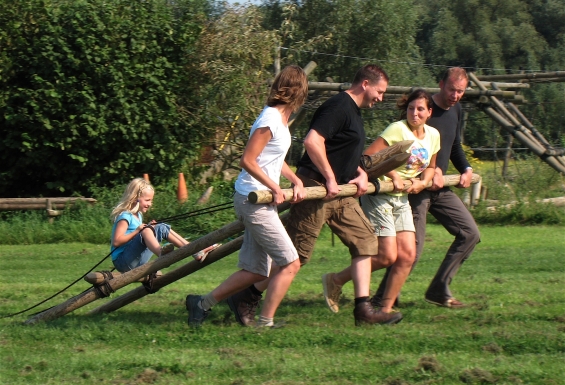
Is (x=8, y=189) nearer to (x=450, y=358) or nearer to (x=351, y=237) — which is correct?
(x=351, y=237)

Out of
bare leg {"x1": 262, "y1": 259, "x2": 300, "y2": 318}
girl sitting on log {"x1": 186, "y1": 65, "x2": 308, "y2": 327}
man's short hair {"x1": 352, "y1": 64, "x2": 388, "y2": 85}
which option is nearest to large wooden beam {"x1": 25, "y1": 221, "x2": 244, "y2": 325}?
girl sitting on log {"x1": 186, "y1": 65, "x2": 308, "y2": 327}

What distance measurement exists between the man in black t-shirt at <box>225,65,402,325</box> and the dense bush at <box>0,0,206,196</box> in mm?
9724

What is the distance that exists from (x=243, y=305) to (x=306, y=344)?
2.98 ft

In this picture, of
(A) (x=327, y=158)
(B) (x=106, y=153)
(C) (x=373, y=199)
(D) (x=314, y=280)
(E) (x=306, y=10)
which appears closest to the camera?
(A) (x=327, y=158)

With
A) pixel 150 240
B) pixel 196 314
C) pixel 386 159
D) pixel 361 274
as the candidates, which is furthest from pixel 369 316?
pixel 150 240

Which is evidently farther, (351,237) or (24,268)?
(24,268)

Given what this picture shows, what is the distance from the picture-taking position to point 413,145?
7383 mm

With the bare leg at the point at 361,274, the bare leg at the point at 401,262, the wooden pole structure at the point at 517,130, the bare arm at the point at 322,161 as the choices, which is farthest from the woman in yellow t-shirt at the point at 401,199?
the wooden pole structure at the point at 517,130

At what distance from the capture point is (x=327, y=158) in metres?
6.79

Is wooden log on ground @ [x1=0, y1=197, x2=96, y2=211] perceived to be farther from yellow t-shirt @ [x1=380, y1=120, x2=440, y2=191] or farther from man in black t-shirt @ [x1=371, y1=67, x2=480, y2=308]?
yellow t-shirt @ [x1=380, y1=120, x2=440, y2=191]

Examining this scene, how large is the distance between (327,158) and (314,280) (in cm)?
360

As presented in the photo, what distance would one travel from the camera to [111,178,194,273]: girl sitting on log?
7.41 m

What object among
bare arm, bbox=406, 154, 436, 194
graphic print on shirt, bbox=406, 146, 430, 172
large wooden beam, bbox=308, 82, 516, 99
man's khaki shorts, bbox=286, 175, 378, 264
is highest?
large wooden beam, bbox=308, 82, 516, 99

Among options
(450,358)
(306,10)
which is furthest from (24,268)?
(306,10)
